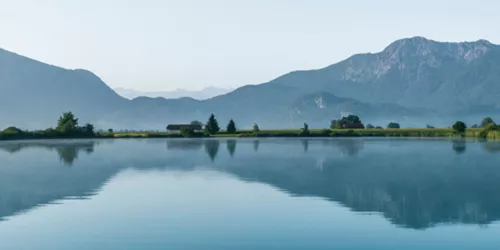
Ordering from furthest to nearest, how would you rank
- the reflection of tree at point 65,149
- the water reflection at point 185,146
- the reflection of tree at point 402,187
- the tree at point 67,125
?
the tree at point 67,125, the water reflection at point 185,146, the reflection of tree at point 65,149, the reflection of tree at point 402,187

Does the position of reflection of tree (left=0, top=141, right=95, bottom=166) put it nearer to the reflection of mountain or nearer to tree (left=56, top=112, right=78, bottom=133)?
the reflection of mountain

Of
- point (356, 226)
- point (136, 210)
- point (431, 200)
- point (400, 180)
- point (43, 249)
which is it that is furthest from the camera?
point (400, 180)

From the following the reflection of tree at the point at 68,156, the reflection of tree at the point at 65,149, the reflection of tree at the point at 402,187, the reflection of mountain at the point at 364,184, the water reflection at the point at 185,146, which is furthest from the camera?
the water reflection at the point at 185,146

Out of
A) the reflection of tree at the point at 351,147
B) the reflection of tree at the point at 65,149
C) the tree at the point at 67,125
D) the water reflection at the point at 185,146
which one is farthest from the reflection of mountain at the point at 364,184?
the tree at the point at 67,125

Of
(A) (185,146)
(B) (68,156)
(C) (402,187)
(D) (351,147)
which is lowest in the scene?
(C) (402,187)

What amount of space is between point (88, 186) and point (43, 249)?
22049mm

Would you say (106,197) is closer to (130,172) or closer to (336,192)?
(336,192)

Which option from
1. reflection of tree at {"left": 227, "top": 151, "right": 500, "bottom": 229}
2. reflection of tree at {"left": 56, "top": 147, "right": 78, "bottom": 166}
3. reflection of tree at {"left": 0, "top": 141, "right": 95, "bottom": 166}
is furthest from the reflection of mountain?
reflection of tree at {"left": 0, "top": 141, "right": 95, "bottom": 166}

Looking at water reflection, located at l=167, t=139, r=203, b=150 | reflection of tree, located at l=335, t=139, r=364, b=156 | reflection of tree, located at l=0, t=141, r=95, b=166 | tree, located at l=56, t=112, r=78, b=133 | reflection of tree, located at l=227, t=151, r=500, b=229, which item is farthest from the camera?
tree, located at l=56, t=112, r=78, b=133

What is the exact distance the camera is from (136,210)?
3291 centimetres

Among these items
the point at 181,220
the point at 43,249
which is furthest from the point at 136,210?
the point at 43,249

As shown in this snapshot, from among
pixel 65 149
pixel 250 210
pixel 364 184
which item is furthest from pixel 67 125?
pixel 250 210

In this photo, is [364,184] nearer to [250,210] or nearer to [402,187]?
[402,187]

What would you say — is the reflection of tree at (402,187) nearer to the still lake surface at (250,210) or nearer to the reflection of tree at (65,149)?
the still lake surface at (250,210)
